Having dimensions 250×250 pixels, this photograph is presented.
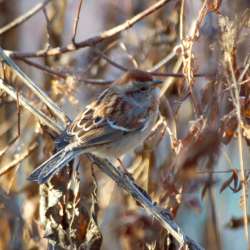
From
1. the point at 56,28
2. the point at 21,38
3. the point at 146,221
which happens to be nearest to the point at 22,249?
the point at 146,221

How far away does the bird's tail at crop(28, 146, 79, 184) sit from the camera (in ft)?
9.17

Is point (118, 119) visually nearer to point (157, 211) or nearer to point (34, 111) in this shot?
point (34, 111)

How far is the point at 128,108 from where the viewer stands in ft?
11.5

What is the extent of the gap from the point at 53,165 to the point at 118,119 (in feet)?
2.03

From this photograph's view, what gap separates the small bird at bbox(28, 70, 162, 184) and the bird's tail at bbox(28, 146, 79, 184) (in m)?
0.04

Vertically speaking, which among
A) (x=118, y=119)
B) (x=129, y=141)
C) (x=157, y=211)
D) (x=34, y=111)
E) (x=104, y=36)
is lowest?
(x=157, y=211)

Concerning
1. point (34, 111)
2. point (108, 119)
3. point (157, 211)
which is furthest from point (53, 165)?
point (108, 119)

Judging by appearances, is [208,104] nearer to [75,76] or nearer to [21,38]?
[75,76]

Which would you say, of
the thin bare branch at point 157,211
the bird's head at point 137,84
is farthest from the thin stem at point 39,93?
the bird's head at point 137,84

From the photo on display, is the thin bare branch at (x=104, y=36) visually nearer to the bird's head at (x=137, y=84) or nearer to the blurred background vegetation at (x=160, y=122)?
the blurred background vegetation at (x=160, y=122)

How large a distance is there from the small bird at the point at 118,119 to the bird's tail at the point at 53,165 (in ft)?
0.12

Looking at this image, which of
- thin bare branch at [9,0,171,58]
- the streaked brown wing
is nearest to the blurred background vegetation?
thin bare branch at [9,0,171,58]

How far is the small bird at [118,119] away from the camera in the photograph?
319 centimetres

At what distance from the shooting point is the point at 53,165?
2.89 m
